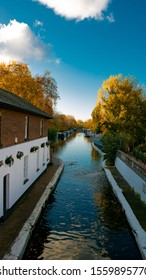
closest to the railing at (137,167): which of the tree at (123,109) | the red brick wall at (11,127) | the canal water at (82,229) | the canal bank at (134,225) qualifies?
the canal bank at (134,225)

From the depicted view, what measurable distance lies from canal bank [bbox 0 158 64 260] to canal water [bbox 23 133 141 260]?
0.46m

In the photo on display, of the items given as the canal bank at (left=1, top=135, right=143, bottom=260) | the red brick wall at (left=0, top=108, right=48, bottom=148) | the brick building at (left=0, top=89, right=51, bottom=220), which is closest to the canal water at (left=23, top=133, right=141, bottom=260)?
the canal bank at (left=1, top=135, right=143, bottom=260)

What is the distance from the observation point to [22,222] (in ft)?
34.3

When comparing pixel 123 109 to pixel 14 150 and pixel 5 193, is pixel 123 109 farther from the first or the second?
pixel 5 193

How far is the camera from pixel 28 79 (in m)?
32.4

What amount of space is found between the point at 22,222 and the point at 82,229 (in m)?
2.76

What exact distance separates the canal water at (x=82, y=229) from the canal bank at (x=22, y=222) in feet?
1.52

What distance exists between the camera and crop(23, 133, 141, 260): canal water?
28.6ft

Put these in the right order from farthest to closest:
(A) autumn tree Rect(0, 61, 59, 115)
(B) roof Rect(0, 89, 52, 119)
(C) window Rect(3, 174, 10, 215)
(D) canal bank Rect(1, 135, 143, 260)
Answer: (A) autumn tree Rect(0, 61, 59, 115) → (C) window Rect(3, 174, 10, 215) → (B) roof Rect(0, 89, 52, 119) → (D) canal bank Rect(1, 135, 143, 260)

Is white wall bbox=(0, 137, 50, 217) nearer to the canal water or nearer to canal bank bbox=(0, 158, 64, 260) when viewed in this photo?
canal bank bbox=(0, 158, 64, 260)

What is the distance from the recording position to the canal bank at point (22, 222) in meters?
8.01

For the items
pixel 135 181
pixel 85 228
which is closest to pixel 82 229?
pixel 85 228

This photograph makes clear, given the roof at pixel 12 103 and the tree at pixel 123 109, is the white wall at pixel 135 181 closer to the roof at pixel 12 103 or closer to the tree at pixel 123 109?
the roof at pixel 12 103
